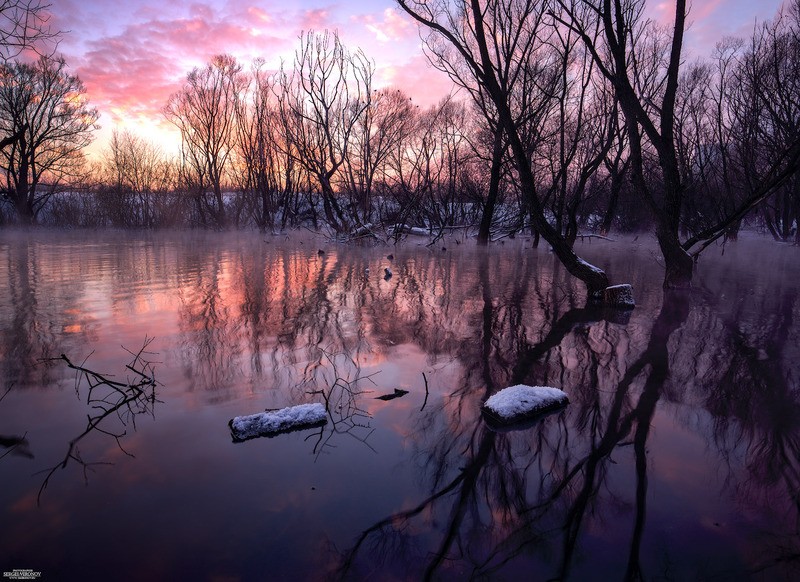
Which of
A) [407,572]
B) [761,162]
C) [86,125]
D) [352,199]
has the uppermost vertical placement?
[86,125]

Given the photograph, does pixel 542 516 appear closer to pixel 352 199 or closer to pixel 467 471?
pixel 467 471

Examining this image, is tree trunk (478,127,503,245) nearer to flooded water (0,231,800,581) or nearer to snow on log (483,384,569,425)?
flooded water (0,231,800,581)

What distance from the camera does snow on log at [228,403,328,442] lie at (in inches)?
111

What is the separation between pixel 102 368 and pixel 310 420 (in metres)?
2.23

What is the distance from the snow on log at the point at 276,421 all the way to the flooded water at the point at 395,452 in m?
0.08

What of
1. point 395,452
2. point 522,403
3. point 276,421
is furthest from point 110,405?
point 522,403

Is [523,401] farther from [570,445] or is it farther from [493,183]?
[493,183]

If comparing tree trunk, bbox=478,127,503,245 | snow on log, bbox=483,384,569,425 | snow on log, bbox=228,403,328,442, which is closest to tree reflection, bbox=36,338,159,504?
snow on log, bbox=228,403,328,442

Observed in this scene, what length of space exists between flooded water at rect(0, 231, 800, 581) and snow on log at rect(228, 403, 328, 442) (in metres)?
0.08

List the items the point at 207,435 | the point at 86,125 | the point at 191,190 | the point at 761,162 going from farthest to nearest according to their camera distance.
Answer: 1. the point at 191,190
2. the point at 86,125
3. the point at 761,162
4. the point at 207,435

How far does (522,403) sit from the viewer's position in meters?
3.06

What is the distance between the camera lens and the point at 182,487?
7.63 feet

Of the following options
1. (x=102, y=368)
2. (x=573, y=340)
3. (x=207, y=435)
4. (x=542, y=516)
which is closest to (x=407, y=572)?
(x=542, y=516)

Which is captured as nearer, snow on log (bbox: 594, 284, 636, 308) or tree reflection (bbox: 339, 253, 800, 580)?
tree reflection (bbox: 339, 253, 800, 580)
